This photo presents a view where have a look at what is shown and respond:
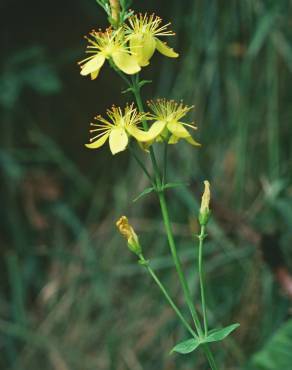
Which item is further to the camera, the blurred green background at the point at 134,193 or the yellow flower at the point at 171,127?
the blurred green background at the point at 134,193

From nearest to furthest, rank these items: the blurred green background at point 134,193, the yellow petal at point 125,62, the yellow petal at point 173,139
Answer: the yellow petal at point 125,62 < the yellow petal at point 173,139 < the blurred green background at point 134,193

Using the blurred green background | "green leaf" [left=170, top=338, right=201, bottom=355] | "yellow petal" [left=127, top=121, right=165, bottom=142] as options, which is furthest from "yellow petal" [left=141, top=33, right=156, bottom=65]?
the blurred green background

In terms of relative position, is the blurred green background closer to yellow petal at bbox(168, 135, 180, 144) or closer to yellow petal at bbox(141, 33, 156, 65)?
yellow petal at bbox(168, 135, 180, 144)

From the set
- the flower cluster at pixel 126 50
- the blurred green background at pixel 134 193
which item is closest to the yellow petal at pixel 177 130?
the flower cluster at pixel 126 50

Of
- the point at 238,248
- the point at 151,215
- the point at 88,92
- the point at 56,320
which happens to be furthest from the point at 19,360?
the point at 88,92

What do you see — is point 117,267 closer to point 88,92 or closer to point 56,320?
point 56,320

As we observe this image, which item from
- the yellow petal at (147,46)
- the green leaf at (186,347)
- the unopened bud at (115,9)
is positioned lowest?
the green leaf at (186,347)

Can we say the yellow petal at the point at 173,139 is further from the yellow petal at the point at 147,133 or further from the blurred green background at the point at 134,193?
the blurred green background at the point at 134,193
